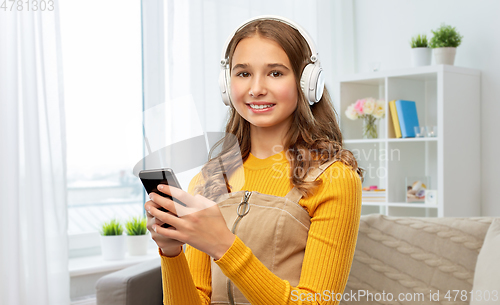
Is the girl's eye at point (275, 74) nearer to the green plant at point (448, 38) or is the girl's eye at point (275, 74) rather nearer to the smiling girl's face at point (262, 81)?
the smiling girl's face at point (262, 81)

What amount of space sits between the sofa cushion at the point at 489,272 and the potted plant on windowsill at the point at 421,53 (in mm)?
1351

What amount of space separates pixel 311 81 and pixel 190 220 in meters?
0.43

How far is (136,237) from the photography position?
219 cm

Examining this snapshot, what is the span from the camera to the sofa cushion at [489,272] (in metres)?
1.24

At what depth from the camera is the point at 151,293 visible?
1443 mm

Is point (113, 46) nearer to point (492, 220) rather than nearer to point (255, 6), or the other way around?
point (255, 6)

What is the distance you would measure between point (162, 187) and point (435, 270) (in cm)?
109

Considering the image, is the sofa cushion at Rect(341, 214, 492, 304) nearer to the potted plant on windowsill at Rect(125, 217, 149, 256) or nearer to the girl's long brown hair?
the girl's long brown hair

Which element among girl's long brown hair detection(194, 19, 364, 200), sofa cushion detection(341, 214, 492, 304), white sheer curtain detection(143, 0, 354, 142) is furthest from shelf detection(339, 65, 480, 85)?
girl's long brown hair detection(194, 19, 364, 200)

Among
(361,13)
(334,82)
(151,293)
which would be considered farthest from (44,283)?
(361,13)

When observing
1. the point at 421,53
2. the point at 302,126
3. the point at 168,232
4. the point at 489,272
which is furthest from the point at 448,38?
the point at 168,232

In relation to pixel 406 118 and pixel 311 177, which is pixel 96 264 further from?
pixel 406 118

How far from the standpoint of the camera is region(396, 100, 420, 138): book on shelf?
246cm

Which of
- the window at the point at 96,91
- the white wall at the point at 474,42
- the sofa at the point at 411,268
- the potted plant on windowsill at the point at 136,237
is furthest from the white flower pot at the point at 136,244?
the white wall at the point at 474,42
